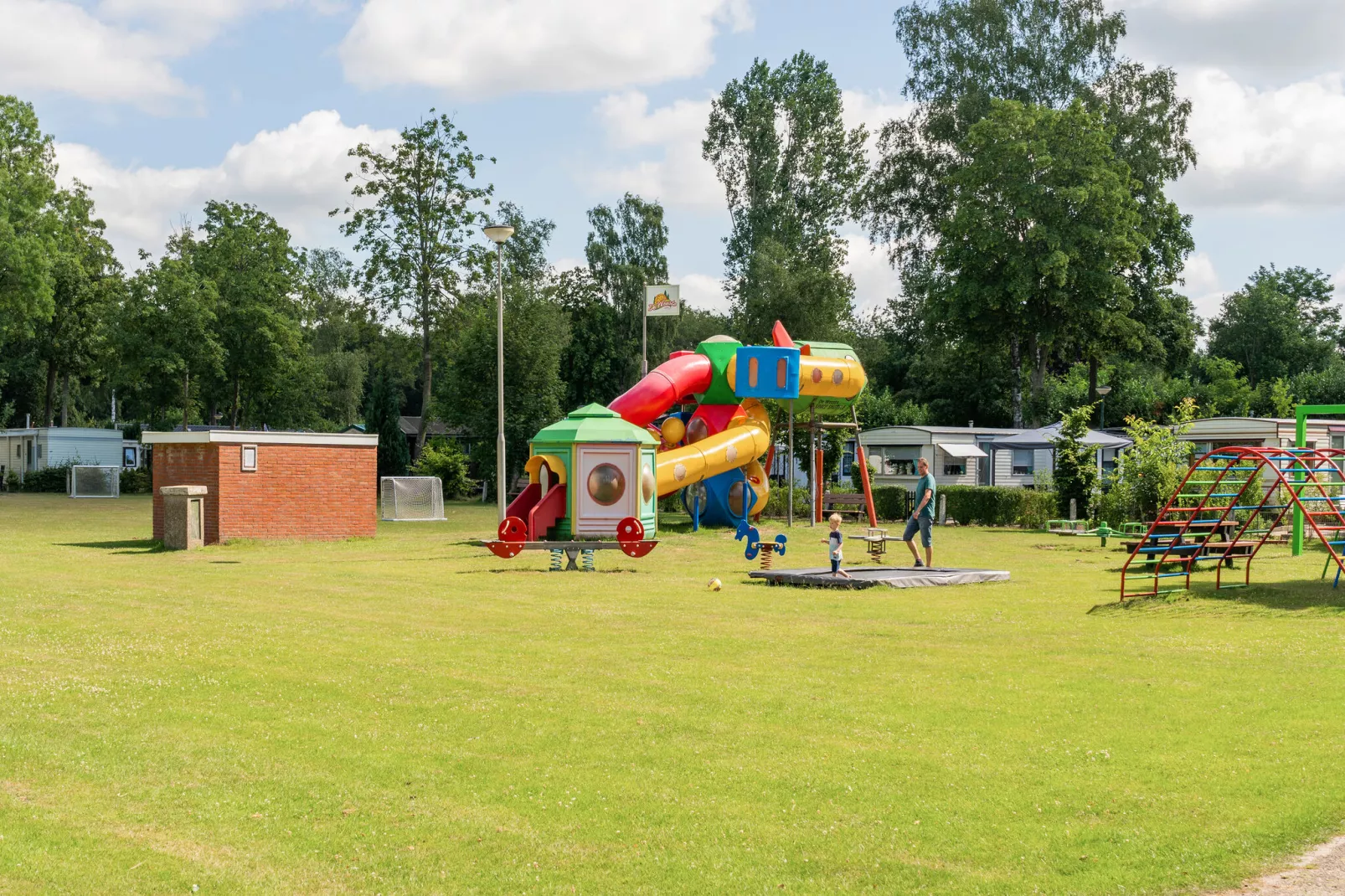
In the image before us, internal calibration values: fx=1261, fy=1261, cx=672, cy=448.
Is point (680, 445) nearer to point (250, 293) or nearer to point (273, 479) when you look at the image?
point (273, 479)

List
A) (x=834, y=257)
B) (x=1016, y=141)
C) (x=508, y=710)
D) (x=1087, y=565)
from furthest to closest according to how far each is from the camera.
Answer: (x=834, y=257) < (x=1016, y=141) < (x=1087, y=565) < (x=508, y=710)

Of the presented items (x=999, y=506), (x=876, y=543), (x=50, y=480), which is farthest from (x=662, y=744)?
(x=50, y=480)

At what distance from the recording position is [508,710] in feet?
32.7

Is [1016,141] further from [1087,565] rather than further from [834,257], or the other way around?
[1087,565]

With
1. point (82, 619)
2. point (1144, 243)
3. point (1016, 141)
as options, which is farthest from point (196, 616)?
point (1144, 243)

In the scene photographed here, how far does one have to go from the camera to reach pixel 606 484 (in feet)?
87.0

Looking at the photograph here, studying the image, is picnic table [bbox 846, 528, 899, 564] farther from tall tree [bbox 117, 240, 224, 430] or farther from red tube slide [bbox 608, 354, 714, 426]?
tall tree [bbox 117, 240, 224, 430]

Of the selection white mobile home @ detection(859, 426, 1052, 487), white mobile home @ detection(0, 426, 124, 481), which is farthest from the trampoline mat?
white mobile home @ detection(0, 426, 124, 481)

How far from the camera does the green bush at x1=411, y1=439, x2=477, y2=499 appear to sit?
50062mm

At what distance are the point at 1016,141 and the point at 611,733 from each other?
45.1 meters

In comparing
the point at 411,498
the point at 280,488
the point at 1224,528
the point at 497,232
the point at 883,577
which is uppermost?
the point at 497,232

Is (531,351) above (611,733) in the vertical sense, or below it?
above

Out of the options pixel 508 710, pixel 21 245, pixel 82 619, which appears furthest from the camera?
pixel 21 245

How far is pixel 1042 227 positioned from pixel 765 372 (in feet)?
71.9
